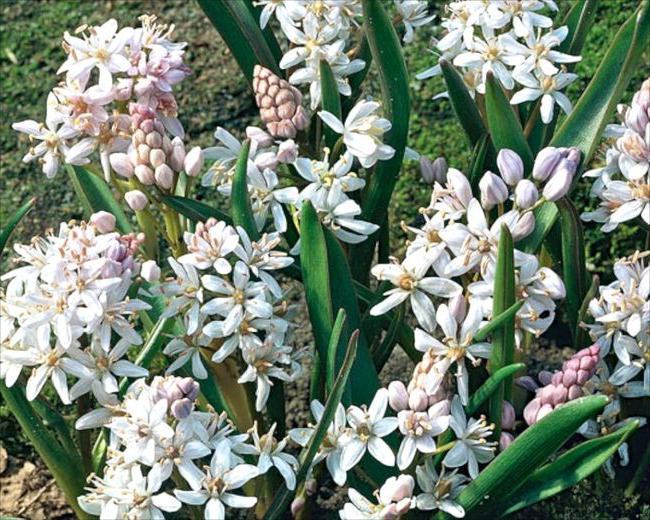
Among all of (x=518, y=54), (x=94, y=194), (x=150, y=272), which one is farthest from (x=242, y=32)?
(x=150, y=272)

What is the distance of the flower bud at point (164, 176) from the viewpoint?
6.40ft

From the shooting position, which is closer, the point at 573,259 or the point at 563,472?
the point at 563,472

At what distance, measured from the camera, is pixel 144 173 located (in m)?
1.96

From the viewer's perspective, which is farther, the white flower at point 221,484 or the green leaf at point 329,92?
the green leaf at point 329,92

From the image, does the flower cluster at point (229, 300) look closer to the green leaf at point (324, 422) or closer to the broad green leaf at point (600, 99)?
the green leaf at point (324, 422)

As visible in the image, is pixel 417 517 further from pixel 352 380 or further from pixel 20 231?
pixel 20 231

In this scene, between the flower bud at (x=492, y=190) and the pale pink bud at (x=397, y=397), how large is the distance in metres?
0.34

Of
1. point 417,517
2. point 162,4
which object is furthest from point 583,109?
point 162,4

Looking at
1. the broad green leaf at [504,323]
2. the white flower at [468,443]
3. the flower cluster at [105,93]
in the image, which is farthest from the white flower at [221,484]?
the flower cluster at [105,93]

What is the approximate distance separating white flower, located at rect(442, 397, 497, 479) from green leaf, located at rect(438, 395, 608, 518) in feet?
0.07

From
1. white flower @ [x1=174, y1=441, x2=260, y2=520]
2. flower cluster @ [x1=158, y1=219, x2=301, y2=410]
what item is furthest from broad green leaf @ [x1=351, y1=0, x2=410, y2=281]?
white flower @ [x1=174, y1=441, x2=260, y2=520]

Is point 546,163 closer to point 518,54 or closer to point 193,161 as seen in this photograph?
point 518,54

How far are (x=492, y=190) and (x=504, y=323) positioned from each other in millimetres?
220

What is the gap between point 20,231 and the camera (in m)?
3.08
